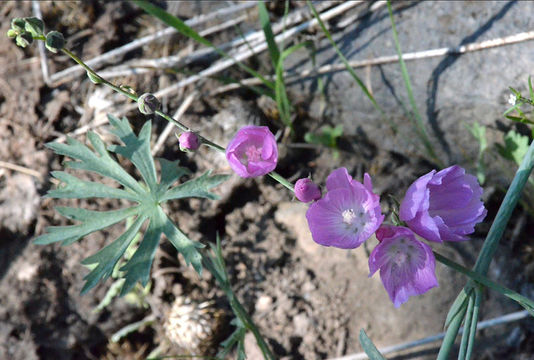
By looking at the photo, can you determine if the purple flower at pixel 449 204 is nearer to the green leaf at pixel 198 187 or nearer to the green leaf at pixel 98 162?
the green leaf at pixel 198 187

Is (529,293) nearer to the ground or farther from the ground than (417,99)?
nearer to the ground

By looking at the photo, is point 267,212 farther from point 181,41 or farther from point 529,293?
point 529,293

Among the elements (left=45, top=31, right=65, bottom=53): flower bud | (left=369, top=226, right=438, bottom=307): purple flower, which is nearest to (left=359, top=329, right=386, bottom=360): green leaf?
(left=369, top=226, right=438, bottom=307): purple flower

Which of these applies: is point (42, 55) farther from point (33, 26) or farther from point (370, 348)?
point (370, 348)

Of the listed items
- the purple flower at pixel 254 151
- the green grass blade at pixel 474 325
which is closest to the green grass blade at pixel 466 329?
the green grass blade at pixel 474 325

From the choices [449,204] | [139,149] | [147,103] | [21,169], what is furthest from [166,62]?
[449,204]

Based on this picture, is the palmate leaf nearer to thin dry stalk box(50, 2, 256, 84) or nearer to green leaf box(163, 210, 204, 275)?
green leaf box(163, 210, 204, 275)

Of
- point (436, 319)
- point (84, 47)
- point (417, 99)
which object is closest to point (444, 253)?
point (436, 319)
